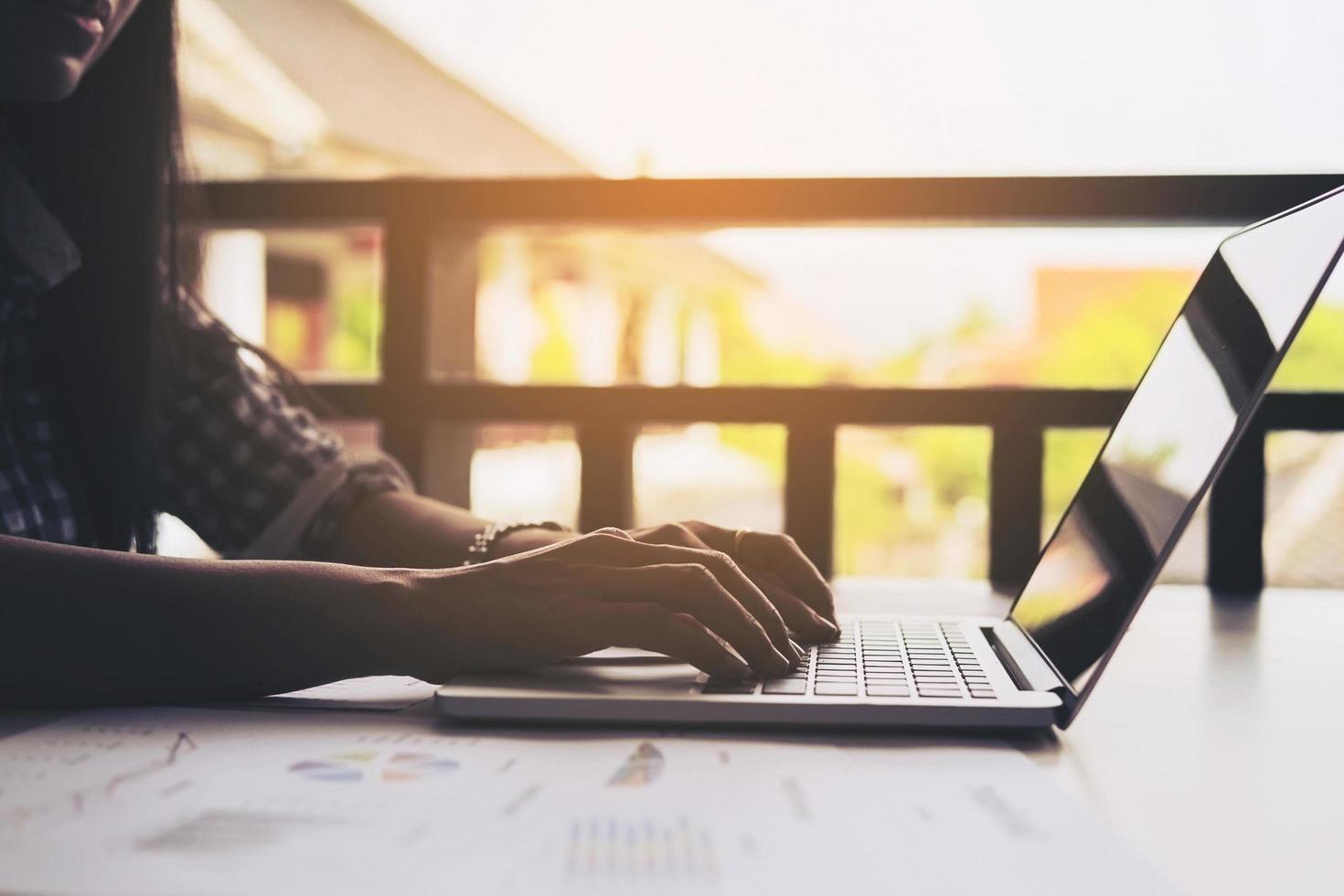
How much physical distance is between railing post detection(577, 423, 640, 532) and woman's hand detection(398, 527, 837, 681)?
0.77m

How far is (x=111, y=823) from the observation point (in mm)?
379

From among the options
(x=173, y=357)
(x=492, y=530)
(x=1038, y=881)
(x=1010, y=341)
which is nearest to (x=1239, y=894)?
(x=1038, y=881)

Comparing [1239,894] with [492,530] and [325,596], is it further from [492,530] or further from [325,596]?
[492,530]

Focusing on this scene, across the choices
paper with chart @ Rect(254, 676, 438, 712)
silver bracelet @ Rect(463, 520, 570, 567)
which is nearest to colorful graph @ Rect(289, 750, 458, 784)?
paper with chart @ Rect(254, 676, 438, 712)

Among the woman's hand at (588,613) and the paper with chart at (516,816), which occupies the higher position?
the woman's hand at (588,613)

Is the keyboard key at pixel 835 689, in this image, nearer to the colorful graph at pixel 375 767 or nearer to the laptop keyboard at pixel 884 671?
the laptop keyboard at pixel 884 671

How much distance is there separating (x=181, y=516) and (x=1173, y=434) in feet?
3.09

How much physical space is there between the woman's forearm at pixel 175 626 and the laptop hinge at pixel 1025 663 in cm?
36

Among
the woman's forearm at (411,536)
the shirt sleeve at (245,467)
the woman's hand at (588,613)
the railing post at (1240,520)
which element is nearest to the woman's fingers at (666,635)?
the woman's hand at (588,613)

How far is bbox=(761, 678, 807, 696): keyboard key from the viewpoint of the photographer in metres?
0.56

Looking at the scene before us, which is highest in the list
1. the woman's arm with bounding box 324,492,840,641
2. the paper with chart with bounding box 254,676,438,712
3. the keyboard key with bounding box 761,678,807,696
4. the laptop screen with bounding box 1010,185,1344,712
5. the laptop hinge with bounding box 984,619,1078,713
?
the laptop screen with bounding box 1010,185,1344,712

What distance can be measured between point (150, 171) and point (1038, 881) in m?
1.07

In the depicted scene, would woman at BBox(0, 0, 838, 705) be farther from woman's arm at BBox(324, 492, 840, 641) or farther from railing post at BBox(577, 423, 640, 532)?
railing post at BBox(577, 423, 640, 532)

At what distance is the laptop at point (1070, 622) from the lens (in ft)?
1.74
